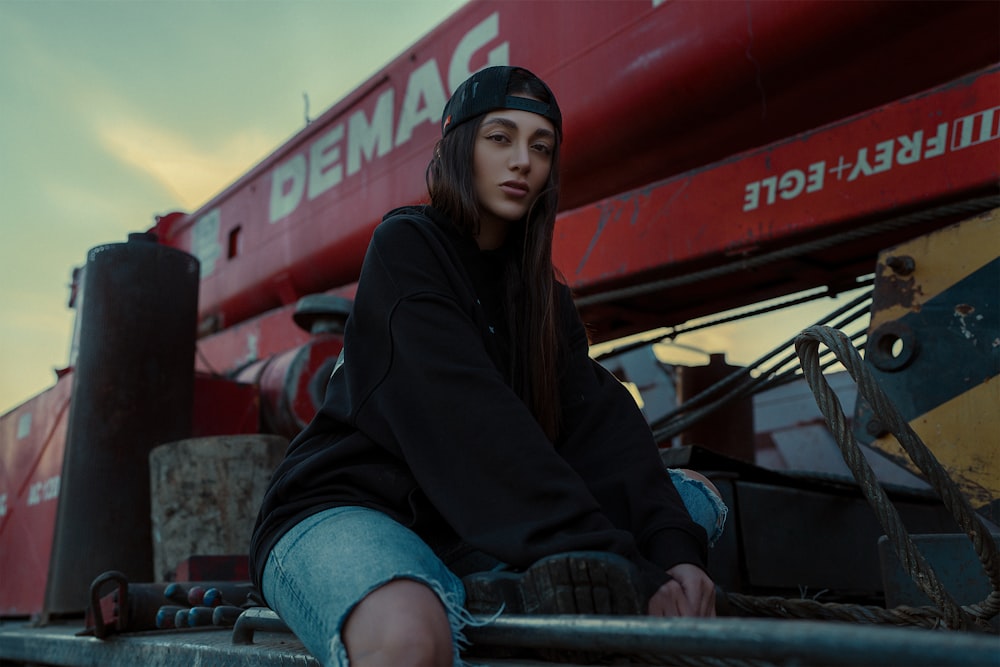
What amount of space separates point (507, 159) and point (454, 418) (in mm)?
460

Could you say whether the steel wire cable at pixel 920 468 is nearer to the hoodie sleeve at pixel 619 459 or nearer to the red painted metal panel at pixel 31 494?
the hoodie sleeve at pixel 619 459

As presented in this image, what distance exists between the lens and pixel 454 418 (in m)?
1.21

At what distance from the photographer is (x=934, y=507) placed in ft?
8.07

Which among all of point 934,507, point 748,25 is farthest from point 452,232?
point 934,507

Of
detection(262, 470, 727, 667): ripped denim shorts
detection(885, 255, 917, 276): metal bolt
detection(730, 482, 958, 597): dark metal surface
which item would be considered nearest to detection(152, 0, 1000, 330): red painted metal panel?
detection(885, 255, 917, 276): metal bolt

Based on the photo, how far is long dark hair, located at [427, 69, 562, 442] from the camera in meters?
1.46

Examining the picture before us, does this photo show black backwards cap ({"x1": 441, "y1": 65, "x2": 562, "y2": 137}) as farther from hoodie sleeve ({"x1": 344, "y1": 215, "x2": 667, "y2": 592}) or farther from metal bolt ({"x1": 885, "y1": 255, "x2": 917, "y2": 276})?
metal bolt ({"x1": 885, "y1": 255, "x2": 917, "y2": 276})

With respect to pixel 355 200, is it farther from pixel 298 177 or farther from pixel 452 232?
pixel 452 232

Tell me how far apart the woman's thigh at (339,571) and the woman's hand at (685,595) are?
24 cm

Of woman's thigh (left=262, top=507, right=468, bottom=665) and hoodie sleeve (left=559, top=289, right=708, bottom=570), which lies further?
hoodie sleeve (left=559, top=289, right=708, bottom=570)

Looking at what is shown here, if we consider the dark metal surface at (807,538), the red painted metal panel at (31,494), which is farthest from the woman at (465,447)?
the red painted metal panel at (31,494)

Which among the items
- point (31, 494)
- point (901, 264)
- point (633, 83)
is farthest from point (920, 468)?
point (31, 494)

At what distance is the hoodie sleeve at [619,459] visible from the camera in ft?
4.23

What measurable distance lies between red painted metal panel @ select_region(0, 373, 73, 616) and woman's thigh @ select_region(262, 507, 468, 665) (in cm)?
215
